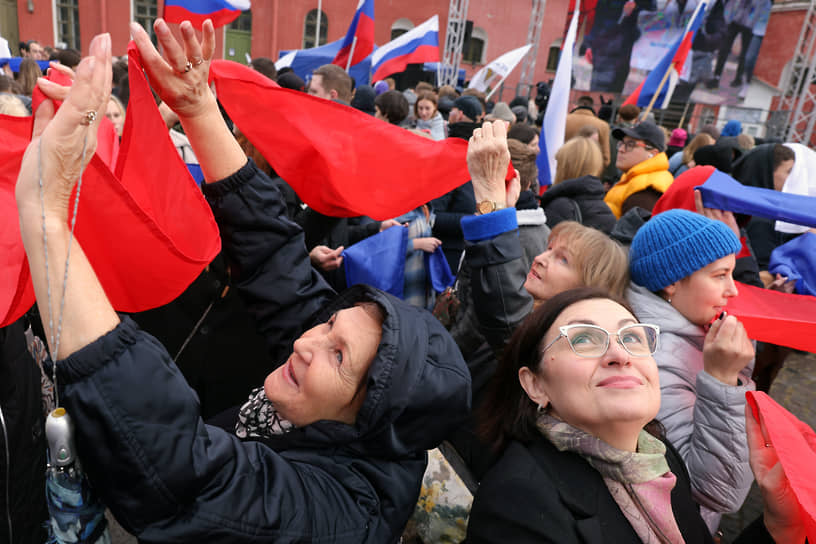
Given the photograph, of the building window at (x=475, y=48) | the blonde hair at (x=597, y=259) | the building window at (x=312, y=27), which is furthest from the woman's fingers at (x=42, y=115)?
the building window at (x=475, y=48)

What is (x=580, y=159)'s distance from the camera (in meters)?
3.65

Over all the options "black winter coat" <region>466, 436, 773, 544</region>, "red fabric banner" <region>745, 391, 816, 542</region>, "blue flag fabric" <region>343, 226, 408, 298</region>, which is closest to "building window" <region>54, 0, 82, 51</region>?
"blue flag fabric" <region>343, 226, 408, 298</region>

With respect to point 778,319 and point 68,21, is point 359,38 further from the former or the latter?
point 68,21

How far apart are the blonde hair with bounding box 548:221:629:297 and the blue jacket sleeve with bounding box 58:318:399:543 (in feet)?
4.18

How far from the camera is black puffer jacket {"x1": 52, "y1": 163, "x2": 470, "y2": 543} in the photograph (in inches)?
31.3

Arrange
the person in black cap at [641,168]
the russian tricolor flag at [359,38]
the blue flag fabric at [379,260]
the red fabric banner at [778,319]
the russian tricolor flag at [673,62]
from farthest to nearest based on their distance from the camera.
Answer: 1. the russian tricolor flag at [673,62]
2. the russian tricolor flag at [359,38]
3. the person in black cap at [641,168]
4. the blue flag fabric at [379,260]
5. the red fabric banner at [778,319]

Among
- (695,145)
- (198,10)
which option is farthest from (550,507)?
(695,145)

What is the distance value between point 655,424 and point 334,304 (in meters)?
0.97

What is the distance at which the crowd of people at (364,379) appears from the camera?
0.80 m

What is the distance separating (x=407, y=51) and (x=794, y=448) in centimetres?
817

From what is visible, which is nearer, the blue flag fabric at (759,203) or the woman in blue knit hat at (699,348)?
the woman in blue knit hat at (699,348)

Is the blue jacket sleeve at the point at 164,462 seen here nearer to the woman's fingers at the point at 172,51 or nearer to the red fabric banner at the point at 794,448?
the woman's fingers at the point at 172,51

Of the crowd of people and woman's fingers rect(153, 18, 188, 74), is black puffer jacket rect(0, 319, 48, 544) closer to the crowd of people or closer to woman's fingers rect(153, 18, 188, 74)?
the crowd of people

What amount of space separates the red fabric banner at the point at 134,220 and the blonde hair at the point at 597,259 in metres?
1.24
